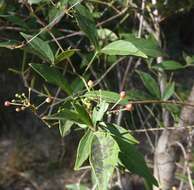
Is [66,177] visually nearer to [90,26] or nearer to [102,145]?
[90,26]

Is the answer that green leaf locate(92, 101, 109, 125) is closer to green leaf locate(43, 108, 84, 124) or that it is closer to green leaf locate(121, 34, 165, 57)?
green leaf locate(43, 108, 84, 124)

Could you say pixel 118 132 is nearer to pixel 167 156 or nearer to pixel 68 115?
pixel 68 115

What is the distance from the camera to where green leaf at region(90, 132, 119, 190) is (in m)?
0.61

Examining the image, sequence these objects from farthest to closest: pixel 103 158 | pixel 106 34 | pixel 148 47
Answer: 1. pixel 106 34
2. pixel 148 47
3. pixel 103 158

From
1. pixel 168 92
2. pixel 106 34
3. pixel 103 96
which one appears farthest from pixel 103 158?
pixel 106 34

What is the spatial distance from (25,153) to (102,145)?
80.3 inches

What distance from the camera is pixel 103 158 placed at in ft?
2.06

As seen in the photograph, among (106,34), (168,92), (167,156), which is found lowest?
(167,156)

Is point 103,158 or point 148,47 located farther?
point 148,47

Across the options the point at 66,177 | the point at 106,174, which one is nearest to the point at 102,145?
the point at 106,174

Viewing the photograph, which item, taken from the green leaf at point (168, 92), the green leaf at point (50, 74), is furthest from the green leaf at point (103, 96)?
the green leaf at point (168, 92)

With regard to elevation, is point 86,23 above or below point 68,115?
above

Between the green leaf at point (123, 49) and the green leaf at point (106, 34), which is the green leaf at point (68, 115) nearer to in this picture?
the green leaf at point (123, 49)

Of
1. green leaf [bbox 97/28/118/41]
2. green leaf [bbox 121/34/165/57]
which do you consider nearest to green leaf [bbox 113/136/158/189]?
green leaf [bbox 121/34/165/57]
